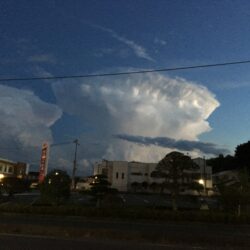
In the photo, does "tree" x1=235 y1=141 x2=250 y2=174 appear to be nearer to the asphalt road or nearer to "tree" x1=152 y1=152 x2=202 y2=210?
"tree" x1=152 y1=152 x2=202 y2=210

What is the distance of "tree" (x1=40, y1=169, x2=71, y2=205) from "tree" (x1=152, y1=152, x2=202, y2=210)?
293 inches

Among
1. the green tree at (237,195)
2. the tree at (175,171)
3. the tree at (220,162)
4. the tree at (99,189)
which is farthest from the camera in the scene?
the tree at (220,162)

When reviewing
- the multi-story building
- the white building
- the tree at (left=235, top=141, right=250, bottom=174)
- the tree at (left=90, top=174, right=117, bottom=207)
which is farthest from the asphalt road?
the tree at (left=235, top=141, right=250, bottom=174)

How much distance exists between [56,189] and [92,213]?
483 centimetres

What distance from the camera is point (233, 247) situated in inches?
528

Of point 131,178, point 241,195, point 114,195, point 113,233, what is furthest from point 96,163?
point 113,233

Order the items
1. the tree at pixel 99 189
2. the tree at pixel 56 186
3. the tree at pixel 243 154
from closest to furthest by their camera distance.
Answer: the tree at pixel 56 186 → the tree at pixel 99 189 → the tree at pixel 243 154

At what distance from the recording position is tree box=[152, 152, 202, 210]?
110ft

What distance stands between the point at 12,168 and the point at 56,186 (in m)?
65.0

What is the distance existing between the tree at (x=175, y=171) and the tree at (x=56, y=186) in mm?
7431

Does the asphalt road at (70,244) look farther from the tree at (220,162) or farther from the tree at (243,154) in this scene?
the tree at (220,162)

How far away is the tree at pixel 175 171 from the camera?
33.4m

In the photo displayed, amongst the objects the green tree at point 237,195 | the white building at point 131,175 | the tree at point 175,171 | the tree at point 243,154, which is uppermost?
the tree at point 243,154

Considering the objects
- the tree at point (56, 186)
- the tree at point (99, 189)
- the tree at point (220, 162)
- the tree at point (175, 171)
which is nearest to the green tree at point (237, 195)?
the tree at point (175, 171)
